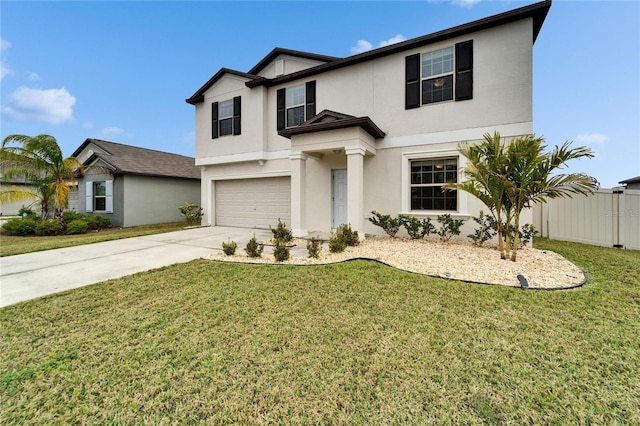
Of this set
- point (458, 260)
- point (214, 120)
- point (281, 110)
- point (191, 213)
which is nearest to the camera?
point (458, 260)

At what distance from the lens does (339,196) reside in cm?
971

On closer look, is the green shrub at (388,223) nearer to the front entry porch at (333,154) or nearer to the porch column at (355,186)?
the front entry porch at (333,154)

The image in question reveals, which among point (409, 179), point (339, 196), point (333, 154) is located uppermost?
point (333, 154)

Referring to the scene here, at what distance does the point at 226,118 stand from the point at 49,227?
865cm

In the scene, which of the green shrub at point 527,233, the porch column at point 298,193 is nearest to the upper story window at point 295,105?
the porch column at point 298,193

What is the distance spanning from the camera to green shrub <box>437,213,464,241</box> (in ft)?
24.3

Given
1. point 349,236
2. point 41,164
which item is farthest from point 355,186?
point 41,164

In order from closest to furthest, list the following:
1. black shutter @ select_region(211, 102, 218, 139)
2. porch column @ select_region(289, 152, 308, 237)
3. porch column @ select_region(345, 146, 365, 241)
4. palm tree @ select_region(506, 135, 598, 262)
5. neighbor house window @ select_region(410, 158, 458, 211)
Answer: palm tree @ select_region(506, 135, 598, 262), porch column @ select_region(345, 146, 365, 241), neighbor house window @ select_region(410, 158, 458, 211), porch column @ select_region(289, 152, 308, 237), black shutter @ select_region(211, 102, 218, 139)

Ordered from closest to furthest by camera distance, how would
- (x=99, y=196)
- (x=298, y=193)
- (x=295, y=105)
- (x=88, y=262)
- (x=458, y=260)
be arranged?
1. (x=458, y=260)
2. (x=88, y=262)
3. (x=298, y=193)
4. (x=295, y=105)
5. (x=99, y=196)

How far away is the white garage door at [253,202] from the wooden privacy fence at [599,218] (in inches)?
373

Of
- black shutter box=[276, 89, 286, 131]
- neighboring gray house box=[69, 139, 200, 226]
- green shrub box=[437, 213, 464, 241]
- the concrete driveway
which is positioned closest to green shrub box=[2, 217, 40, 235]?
neighboring gray house box=[69, 139, 200, 226]

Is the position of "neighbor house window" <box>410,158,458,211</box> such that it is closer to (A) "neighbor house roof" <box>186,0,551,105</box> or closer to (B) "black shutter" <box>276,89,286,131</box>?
(A) "neighbor house roof" <box>186,0,551,105</box>

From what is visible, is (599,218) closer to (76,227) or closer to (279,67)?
(279,67)

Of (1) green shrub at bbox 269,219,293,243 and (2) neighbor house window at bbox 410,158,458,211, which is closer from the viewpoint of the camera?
(1) green shrub at bbox 269,219,293,243
